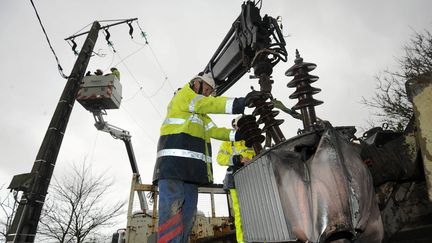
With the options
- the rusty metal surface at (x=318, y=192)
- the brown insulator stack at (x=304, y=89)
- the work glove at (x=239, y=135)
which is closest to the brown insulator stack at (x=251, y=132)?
the work glove at (x=239, y=135)

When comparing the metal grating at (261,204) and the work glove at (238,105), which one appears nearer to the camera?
the metal grating at (261,204)

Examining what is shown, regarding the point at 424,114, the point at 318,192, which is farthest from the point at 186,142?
the point at 424,114

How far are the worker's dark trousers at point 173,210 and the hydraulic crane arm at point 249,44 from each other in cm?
161

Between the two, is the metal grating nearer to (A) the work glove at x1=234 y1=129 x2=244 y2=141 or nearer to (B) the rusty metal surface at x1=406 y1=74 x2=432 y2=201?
(A) the work glove at x1=234 y1=129 x2=244 y2=141

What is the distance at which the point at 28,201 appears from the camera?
239 inches

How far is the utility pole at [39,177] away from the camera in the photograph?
5.91 meters

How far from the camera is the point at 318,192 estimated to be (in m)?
1.44

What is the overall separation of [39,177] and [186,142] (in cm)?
486

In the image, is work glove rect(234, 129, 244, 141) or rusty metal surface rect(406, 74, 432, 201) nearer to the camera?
rusty metal surface rect(406, 74, 432, 201)

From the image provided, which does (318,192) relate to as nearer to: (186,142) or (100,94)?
(186,142)

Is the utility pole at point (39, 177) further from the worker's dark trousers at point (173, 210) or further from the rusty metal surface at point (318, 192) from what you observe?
the rusty metal surface at point (318, 192)

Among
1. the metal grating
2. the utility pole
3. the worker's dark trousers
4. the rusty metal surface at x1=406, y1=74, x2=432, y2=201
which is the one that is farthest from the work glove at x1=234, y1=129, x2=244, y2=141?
the utility pole

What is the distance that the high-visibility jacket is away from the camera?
314cm

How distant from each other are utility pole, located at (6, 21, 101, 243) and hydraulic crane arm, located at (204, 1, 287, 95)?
15.9ft
